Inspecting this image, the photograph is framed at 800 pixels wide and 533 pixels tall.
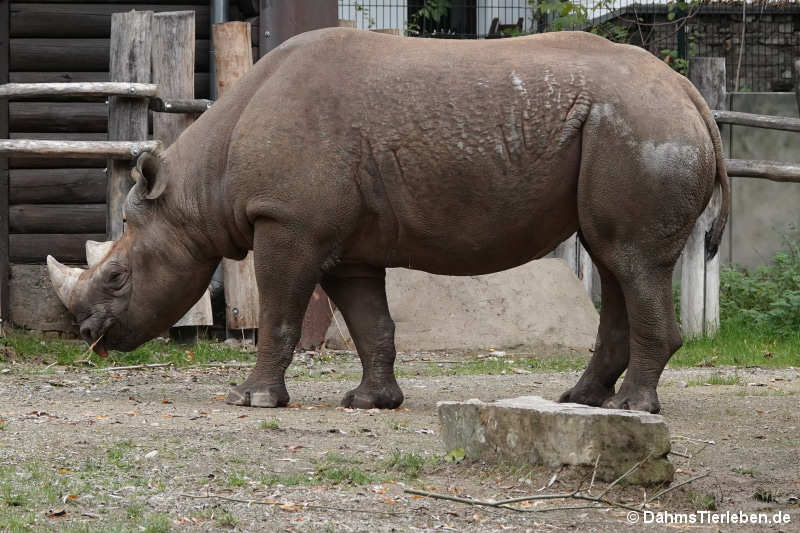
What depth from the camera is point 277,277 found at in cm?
694

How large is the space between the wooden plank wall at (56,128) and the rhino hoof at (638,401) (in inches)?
252

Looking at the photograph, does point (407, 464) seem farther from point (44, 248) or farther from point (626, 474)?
point (44, 248)

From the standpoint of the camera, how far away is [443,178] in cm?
683

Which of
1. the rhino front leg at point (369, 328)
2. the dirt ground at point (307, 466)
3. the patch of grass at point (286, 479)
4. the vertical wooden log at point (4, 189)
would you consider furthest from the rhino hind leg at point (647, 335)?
the vertical wooden log at point (4, 189)

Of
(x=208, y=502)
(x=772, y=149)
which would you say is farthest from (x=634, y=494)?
(x=772, y=149)

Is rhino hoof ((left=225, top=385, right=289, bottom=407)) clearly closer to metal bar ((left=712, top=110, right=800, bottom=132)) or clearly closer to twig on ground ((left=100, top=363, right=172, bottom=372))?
twig on ground ((left=100, top=363, right=172, bottom=372))

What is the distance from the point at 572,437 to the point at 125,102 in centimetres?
599

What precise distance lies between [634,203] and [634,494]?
209 centimetres

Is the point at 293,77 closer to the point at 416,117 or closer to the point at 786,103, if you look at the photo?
the point at 416,117

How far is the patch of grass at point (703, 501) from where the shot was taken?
473 cm

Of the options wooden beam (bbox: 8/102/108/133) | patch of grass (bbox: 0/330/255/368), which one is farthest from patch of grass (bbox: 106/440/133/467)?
wooden beam (bbox: 8/102/108/133)

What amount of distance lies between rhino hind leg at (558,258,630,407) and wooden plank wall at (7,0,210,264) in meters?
5.97

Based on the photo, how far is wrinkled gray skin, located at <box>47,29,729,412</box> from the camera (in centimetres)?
658

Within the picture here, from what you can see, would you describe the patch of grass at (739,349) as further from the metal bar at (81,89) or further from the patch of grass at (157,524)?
the patch of grass at (157,524)
